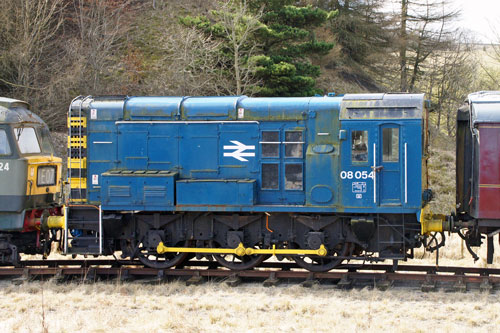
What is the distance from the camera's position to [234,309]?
9273 mm

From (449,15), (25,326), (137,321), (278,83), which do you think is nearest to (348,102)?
(137,321)

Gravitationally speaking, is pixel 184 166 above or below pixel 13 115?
below

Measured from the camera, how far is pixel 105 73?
97.6ft

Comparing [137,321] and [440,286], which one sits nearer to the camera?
[137,321]

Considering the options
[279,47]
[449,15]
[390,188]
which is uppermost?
[449,15]

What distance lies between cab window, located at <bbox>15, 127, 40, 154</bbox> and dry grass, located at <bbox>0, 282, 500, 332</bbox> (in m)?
2.91

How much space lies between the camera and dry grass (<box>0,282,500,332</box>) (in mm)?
8258

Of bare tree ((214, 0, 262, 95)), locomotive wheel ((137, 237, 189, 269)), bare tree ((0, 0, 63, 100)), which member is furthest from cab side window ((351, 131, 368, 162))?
bare tree ((0, 0, 63, 100))

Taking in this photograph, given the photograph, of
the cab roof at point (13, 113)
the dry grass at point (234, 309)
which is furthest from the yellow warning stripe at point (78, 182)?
the dry grass at point (234, 309)

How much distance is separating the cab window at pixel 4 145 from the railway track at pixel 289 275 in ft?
8.16

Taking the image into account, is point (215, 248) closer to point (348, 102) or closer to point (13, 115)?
point (348, 102)

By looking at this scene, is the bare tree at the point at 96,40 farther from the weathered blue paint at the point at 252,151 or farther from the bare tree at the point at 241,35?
the weathered blue paint at the point at 252,151

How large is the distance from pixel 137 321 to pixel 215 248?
3.08 m

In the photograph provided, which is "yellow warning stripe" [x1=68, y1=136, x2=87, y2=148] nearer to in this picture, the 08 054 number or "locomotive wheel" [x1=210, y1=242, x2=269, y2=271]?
"locomotive wheel" [x1=210, y1=242, x2=269, y2=271]
